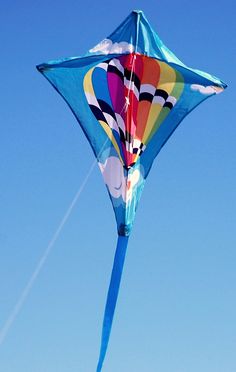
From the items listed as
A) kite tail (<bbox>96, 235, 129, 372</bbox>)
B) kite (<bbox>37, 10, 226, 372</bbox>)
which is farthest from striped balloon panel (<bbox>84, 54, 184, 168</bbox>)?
kite tail (<bbox>96, 235, 129, 372</bbox>)

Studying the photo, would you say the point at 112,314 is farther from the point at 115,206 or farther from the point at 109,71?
the point at 109,71

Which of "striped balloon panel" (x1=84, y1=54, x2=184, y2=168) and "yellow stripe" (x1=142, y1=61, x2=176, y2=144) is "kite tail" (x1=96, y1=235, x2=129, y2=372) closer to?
"striped balloon panel" (x1=84, y1=54, x2=184, y2=168)

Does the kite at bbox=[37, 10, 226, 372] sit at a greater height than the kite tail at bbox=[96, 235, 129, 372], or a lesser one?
greater

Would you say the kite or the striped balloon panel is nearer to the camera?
the kite

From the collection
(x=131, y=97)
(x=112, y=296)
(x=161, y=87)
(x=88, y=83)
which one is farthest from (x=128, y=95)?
(x=112, y=296)

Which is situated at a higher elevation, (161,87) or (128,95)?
(161,87)

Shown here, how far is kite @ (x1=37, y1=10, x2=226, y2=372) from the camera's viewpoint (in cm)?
1388

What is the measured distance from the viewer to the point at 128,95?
1425 cm

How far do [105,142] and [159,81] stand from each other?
5.90 feet

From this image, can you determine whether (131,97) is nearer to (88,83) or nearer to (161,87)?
(161,87)

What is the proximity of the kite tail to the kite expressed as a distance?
1.05m

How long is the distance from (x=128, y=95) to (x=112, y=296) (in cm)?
457

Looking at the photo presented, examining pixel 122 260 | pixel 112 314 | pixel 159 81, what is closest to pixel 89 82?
pixel 159 81

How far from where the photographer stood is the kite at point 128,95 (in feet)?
45.5
